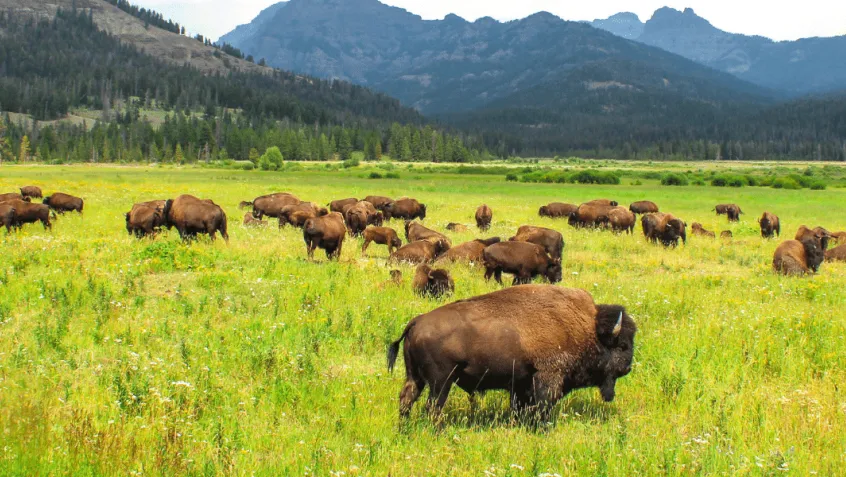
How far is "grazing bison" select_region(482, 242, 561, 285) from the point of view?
15.0 meters

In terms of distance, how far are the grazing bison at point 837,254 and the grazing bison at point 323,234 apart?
1630 cm

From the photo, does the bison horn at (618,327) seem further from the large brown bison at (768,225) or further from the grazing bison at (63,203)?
the grazing bison at (63,203)

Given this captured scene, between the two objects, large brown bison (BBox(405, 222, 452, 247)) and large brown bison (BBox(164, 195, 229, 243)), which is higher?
large brown bison (BBox(164, 195, 229, 243))

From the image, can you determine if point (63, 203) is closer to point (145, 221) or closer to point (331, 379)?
point (145, 221)

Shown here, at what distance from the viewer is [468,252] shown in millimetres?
16828

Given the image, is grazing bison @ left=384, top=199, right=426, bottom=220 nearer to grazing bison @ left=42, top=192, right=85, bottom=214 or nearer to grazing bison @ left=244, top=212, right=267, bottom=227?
grazing bison @ left=244, top=212, right=267, bottom=227

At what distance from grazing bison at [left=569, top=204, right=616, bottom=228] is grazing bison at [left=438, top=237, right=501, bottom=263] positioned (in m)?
14.8

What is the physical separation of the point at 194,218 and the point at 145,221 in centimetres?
291

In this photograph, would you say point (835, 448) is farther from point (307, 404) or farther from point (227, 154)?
point (227, 154)

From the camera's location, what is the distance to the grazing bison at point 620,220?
29.2 m

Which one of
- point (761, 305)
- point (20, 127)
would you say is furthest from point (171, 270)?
point (20, 127)

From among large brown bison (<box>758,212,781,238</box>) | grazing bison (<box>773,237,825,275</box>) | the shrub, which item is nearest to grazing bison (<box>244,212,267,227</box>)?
grazing bison (<box>773,237,825,275</box>)

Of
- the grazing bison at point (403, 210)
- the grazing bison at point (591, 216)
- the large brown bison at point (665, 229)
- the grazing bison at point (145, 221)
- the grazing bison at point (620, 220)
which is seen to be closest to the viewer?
the grazing bison at point (145, 221)

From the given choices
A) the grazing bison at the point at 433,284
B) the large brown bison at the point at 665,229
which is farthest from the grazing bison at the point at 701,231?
the grazing bison at the point at 433,284
